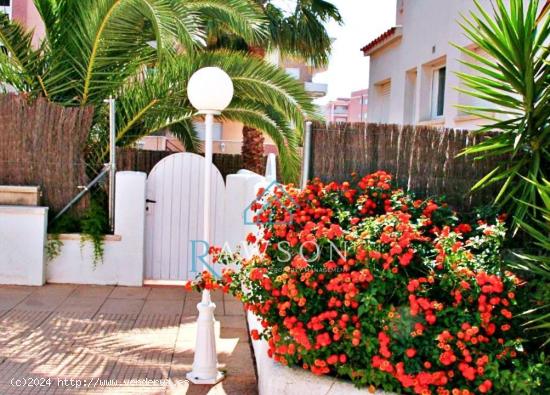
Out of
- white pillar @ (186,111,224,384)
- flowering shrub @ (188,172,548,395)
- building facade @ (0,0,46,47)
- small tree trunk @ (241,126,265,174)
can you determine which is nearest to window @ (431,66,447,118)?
small tree trunk @ (241,126,265,174)

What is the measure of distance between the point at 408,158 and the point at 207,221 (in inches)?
74.1

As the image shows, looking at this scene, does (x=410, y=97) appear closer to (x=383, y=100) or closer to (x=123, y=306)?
(x=383, y=100)

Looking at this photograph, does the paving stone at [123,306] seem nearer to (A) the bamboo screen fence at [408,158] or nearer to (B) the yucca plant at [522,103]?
(A) the bamboo screen fence at [408,158]

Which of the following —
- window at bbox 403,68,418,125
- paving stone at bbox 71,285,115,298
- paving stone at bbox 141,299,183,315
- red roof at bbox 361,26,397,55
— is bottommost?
paving stone at bbox 141,299,183,315

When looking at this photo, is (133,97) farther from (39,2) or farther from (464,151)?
(464,151)

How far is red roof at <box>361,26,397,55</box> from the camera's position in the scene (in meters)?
12.5

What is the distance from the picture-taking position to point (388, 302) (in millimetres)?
4086

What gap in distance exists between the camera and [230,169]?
1276 centimetres

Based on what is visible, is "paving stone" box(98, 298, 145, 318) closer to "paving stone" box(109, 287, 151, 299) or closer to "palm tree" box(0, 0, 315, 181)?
"paving stone" box(109, 287, 151, 299)

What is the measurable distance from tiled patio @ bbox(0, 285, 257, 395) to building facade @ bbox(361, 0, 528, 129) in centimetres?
496

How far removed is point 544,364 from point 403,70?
9.11m

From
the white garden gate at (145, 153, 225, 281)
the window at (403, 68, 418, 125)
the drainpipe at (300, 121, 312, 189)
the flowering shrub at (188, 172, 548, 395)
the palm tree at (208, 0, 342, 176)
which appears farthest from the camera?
the palm tree at (208, 0, 342, 176)

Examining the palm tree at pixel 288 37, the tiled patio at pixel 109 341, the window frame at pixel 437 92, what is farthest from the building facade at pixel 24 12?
the tiled patio at pixel 109 341

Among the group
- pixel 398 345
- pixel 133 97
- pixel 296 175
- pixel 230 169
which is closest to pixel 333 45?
pixel 230 169
